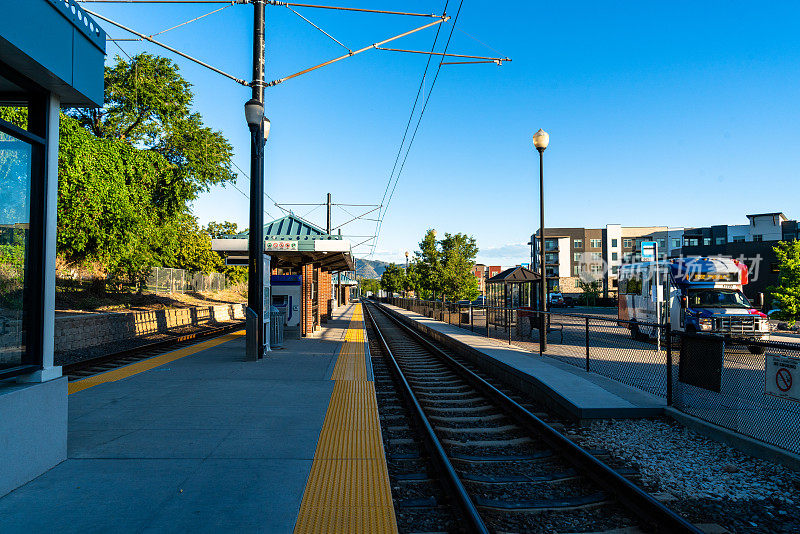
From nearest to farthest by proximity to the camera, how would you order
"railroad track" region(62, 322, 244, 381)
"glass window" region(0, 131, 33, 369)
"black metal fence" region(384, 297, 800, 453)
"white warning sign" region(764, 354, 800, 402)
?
1. "glass window" region(0, 131, 33, 369)
2. "white warning sign" region(764, 354, 800, 402)
3. "black metal fence" region(384, 297, 800, 453)
4. "railroad track" region(62, 322, 244, 381)

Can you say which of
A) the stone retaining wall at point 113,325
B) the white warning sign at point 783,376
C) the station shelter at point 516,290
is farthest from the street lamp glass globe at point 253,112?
the station shelter at point 516,290

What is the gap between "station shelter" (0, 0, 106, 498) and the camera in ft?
14.7

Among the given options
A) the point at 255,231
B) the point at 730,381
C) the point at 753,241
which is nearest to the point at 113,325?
the point at 255,231

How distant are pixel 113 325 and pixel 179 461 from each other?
1577 cm

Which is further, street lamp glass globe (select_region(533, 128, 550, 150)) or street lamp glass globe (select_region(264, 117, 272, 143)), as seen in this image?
street lamp glass globe (select_region(533, 128, 550, 150))

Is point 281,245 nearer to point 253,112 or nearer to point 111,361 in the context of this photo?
point 253,112

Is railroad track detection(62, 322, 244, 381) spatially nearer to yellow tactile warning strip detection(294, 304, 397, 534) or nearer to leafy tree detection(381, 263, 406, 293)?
yellow tactile warning strip detection(294, 304, 397, 534)

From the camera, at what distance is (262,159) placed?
13.3 m

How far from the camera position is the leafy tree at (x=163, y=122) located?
2778 cm

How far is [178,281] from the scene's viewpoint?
37812mm

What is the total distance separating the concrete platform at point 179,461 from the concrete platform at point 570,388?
3645 mm

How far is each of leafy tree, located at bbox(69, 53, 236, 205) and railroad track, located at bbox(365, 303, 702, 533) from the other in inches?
983

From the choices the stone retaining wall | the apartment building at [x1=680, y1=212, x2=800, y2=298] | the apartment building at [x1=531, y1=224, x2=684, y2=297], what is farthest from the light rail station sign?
the apartment building at [x1=531, y1=224, x2=684, y2=297]

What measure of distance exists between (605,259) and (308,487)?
9764 centimetres
